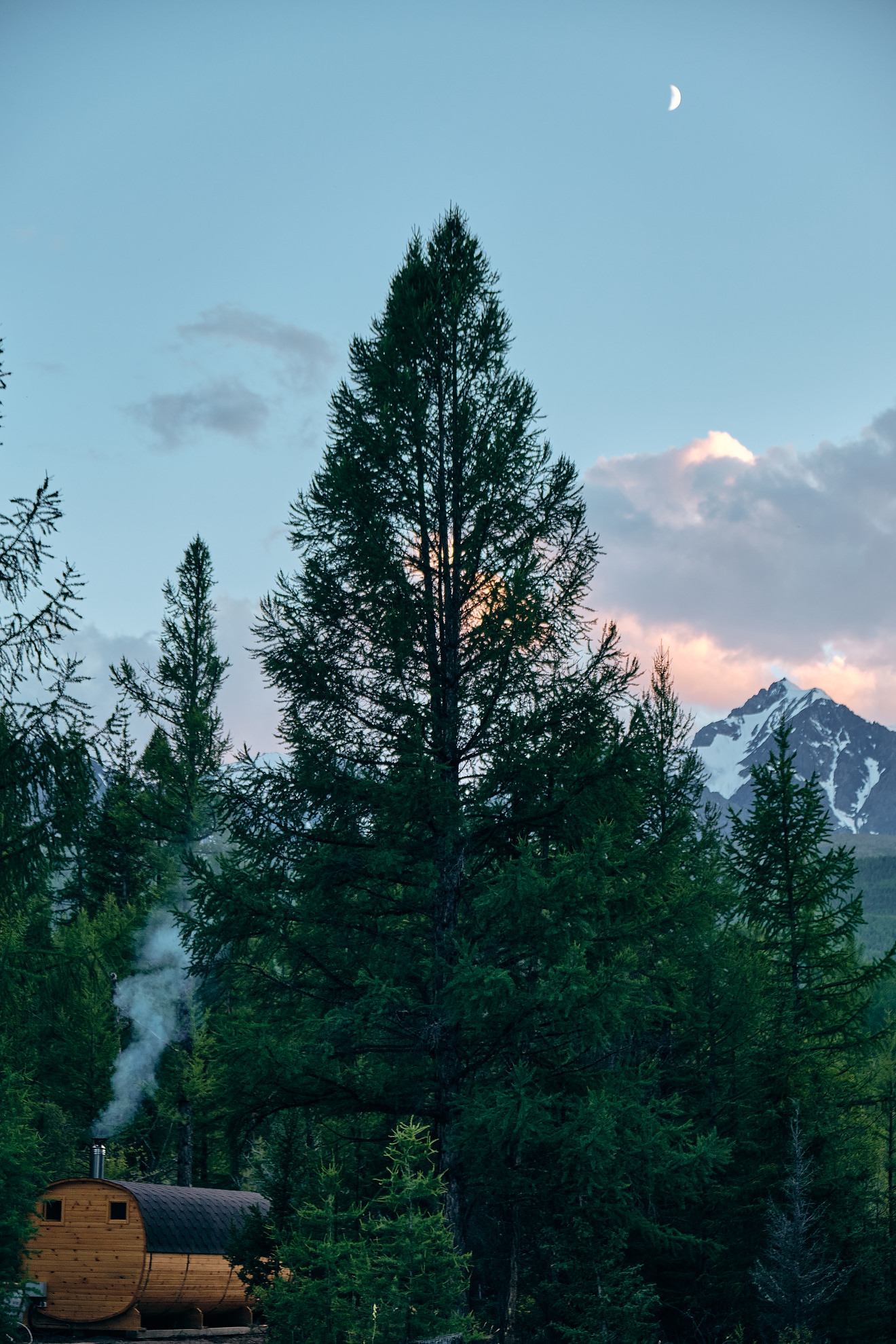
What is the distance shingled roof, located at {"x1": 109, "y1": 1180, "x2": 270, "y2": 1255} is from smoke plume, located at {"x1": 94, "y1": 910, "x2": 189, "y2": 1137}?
23.7 feet

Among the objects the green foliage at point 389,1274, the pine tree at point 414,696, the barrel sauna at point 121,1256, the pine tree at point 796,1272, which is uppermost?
the pine tree at point 414,696

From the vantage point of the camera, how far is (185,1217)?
2239 centimetres

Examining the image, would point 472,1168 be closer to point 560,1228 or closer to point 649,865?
point 560,1228

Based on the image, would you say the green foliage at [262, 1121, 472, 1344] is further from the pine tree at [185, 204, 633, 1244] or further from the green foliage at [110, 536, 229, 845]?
the green foliage at [110, 536, 229, 845]

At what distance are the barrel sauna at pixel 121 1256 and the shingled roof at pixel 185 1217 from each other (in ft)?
0.06

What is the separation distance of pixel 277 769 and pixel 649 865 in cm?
505

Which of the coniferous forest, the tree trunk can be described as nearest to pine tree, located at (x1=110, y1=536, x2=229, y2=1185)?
the tree trunk

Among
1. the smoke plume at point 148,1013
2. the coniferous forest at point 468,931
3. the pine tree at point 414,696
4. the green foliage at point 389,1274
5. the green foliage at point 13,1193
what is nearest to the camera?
the green foliage at point 389,1274

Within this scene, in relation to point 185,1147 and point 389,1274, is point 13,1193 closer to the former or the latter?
point 389,1274

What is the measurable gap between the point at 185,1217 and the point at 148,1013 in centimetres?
985

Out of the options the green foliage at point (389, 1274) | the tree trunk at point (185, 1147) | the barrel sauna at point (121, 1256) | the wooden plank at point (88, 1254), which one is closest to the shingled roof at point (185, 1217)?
the barrel sauna at point (121, 1256)

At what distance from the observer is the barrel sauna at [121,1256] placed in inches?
834

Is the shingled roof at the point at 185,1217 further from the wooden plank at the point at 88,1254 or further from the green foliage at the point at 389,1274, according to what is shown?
the green foliage at the point at 389,1274

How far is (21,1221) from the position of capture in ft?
62.5
